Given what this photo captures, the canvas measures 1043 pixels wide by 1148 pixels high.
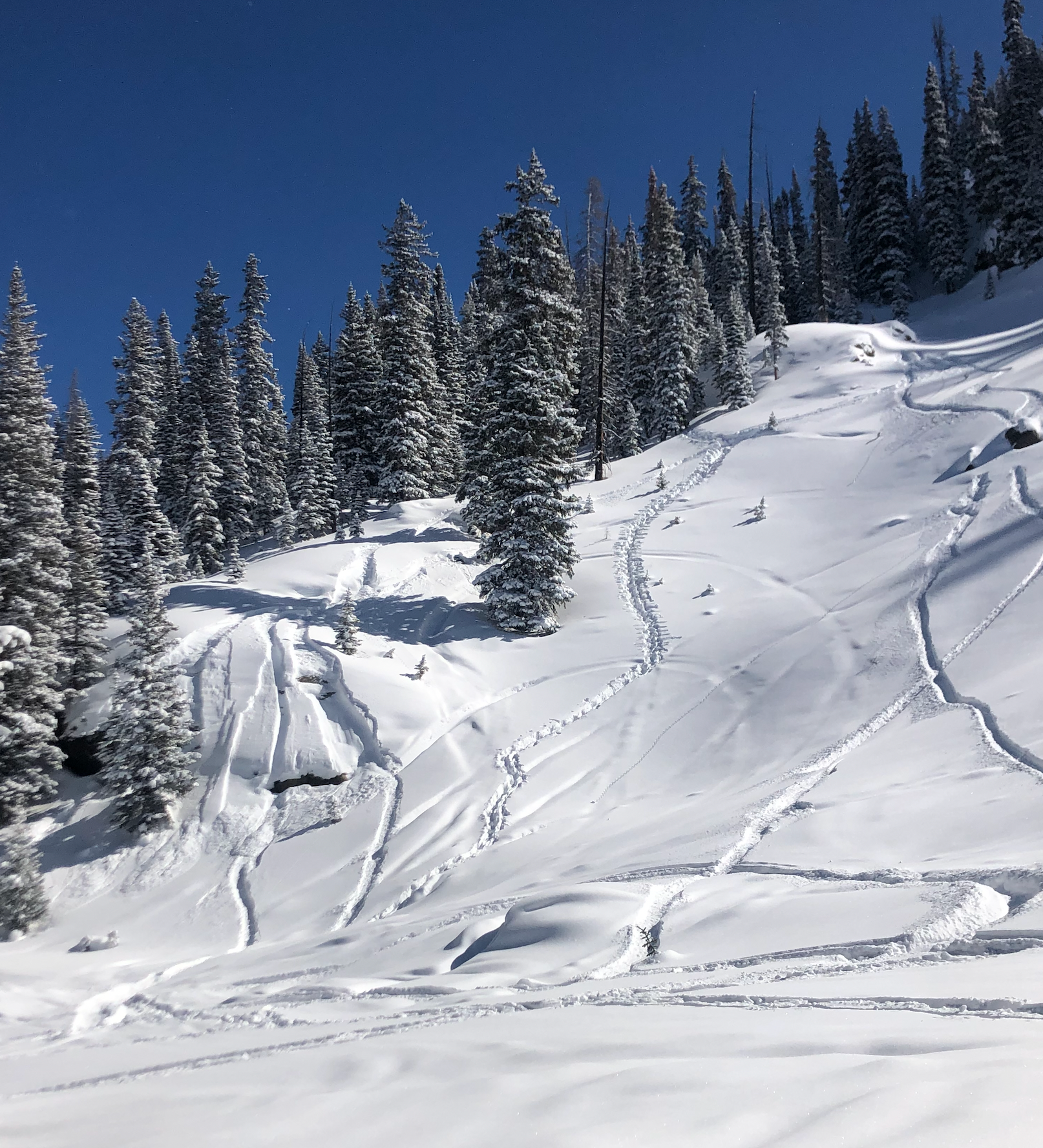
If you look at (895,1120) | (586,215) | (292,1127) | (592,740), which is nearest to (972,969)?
(895,1120)

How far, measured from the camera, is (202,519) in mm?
37812

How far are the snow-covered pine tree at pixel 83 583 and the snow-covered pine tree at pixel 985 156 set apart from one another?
6548 centimetres

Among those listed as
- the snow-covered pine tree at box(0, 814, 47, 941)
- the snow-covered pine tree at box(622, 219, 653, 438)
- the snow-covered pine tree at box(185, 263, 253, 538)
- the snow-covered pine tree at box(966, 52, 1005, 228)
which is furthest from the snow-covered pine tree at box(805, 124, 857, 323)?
the snow-covered pine tree at box(0, 814, 47, 941)

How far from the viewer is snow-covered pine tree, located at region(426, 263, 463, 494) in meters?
38.6

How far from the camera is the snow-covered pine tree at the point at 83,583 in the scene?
2072cm

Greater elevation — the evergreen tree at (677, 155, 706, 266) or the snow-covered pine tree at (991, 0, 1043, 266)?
the evergreen tree at (677, 155, 706, 266)

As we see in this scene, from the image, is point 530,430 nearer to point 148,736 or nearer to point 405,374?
point 148,736

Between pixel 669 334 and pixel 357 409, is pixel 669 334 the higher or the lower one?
the higher one

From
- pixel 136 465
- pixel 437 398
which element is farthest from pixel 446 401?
pixel 136 465

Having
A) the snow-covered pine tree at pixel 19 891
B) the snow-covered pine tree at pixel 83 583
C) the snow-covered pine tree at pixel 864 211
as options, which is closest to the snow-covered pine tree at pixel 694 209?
the snow-covered pine tree at pixel 864 211

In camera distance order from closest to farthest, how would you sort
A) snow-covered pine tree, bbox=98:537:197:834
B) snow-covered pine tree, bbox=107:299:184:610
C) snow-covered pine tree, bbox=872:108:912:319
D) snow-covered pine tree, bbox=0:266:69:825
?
snow-covered pine tree, bbox=98:537:197:834 → snow-covered pine tree, bbox=0:266:69:825 → snow-covered pine tree, bbox=107:299:184:610 → snow-covered pine tree, bbox=872:108:912:319

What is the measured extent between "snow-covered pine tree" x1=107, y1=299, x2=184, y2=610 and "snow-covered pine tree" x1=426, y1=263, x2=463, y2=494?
13906 millimetres

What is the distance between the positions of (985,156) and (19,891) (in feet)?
234

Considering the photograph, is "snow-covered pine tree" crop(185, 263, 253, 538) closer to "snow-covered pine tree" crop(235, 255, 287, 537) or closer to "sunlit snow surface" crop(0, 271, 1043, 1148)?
"snow-covered pine tree" crop(235, 255, 287, 537)
